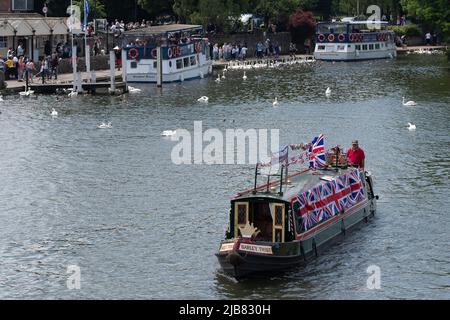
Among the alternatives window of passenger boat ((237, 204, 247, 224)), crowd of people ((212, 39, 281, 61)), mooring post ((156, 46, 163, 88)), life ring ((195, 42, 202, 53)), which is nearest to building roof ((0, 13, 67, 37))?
Result: mooring post ((156, 46, 163, 88))

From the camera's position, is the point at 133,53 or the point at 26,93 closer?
the point at 26,93

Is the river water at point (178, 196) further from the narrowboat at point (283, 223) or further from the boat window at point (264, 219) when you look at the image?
the boat window at point (264, 219)

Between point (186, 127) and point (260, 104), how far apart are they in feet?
41.1

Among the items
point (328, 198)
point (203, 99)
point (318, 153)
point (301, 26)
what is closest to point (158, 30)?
point (203, 99)

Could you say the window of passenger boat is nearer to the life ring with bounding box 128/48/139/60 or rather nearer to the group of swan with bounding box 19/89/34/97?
the group of swan with bounding box 19/89/34/97

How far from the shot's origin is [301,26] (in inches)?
4921

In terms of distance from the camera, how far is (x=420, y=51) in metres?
127

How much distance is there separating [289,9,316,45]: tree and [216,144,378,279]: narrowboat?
3398 inches

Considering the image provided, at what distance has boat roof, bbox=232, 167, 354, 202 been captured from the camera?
3550 cm

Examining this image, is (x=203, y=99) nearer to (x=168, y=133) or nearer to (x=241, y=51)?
→ (x=168, y=133)

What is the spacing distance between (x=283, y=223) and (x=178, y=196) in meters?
12.0

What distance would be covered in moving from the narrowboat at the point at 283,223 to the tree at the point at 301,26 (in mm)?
86319

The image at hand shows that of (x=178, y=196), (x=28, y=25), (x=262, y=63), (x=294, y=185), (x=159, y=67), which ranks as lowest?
(x=262, y=63)
